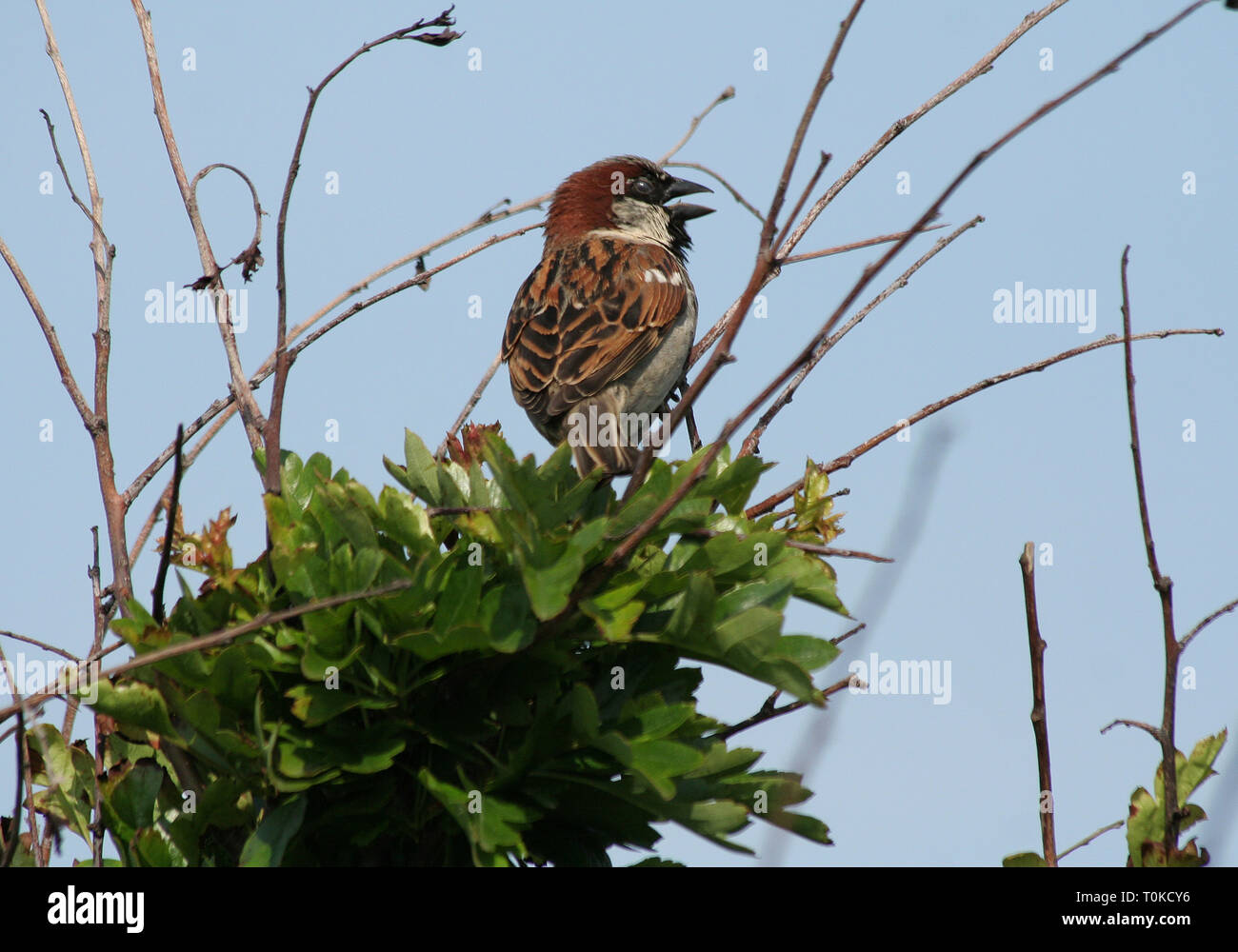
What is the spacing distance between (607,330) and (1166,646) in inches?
146

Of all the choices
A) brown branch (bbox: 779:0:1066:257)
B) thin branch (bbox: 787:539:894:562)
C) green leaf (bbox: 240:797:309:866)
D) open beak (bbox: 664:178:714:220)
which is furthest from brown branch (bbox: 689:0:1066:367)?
open beak (bbox: 664:178:714:220)

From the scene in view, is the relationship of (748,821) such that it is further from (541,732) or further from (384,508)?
(384,508)

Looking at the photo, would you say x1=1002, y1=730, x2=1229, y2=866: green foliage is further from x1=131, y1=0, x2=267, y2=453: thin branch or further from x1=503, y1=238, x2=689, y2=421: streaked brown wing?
x1=503, y1=238, x2=689, y2=421: streaked brown wing

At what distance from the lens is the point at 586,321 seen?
19.1 ft

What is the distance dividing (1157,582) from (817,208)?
5.57 feet

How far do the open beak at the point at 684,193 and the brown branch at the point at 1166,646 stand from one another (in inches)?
173

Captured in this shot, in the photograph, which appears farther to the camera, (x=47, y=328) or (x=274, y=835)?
(x=47, y=328)

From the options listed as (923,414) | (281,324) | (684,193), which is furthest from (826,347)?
(684,193)

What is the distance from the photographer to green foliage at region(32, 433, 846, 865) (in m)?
2.28

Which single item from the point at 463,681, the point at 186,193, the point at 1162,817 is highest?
the point at 186,193

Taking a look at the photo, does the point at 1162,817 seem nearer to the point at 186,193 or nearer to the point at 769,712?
the point at 769,712

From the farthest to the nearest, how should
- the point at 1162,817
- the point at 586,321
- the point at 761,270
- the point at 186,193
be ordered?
1. the point at 586,321
2. the point at 186,193
3. the point at 1162,817
4. the point at 761,270

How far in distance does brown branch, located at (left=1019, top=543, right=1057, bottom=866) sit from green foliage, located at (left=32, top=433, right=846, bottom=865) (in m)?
0.38

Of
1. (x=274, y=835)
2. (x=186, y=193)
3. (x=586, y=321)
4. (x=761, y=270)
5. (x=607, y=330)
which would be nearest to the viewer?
(x=761, y=270)
